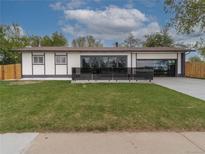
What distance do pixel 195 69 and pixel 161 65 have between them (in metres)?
3.97

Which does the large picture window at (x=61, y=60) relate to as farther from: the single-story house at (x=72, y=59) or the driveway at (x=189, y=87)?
the driveway at (x=189, y=87)

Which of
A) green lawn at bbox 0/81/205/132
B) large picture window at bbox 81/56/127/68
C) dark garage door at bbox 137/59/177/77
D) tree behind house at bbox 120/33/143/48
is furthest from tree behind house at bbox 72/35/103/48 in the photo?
green lawn at bbox 0/81/205/132

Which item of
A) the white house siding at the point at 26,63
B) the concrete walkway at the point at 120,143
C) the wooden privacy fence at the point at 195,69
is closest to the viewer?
the concrete walkway at the point at 120,143

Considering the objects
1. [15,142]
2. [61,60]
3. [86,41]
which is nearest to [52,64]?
[61,60]

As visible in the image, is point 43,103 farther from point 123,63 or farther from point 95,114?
point 123,63

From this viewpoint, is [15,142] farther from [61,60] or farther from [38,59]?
[38,59]

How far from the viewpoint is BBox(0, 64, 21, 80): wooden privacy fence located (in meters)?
24.3

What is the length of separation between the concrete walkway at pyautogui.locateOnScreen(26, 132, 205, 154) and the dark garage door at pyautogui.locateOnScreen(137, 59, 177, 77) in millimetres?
18930

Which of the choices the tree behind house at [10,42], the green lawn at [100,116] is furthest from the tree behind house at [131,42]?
the green lawn at [100,116]

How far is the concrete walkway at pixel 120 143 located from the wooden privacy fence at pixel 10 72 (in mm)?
20827

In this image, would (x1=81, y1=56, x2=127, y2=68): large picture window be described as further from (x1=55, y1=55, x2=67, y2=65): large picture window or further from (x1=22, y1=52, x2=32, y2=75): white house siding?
(x1=22, y1=52, x2=32, y2=75): white house siding

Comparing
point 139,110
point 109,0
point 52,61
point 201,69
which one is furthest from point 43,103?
point 201,69

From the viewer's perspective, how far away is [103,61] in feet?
74.5

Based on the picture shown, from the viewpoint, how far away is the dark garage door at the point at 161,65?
24.1 meters
